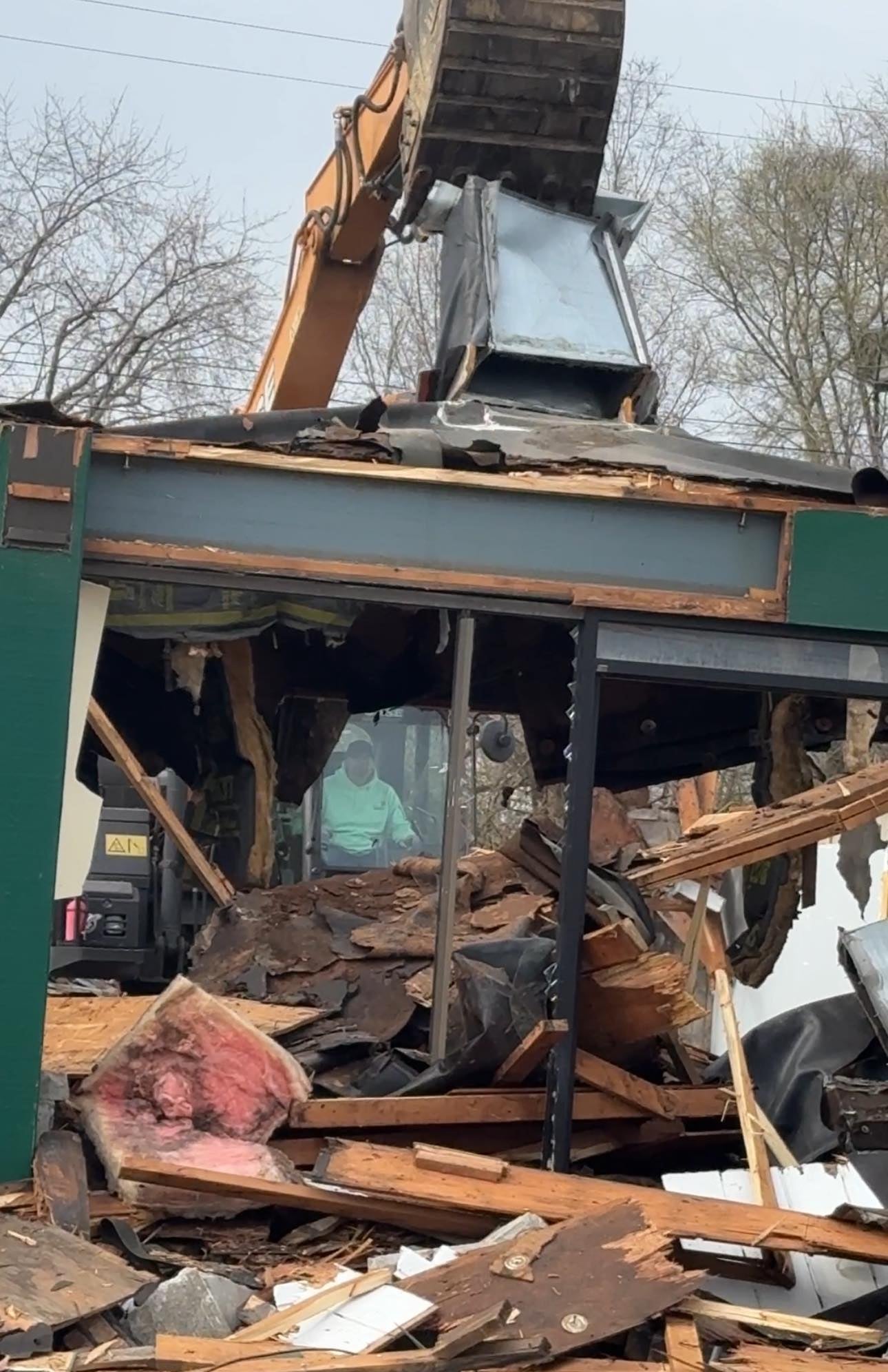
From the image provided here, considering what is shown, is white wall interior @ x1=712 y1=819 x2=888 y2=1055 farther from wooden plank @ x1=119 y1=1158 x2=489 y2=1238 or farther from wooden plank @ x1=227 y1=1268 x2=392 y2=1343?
wooden plank @ x1=227 y1=1268 x2=392 y2=1343

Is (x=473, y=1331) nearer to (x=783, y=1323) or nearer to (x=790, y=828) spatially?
(x=783, y=1323)

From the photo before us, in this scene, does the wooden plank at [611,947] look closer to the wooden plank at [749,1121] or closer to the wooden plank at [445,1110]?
the wooden plank at [749,1121]

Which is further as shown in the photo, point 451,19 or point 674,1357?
point 451,19

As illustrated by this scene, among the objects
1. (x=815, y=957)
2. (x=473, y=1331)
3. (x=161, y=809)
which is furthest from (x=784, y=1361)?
(x=815, y=957)

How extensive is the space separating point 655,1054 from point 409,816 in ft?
15.3

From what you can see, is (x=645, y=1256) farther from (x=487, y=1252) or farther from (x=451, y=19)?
(x=451, y=19)

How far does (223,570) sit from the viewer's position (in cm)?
529

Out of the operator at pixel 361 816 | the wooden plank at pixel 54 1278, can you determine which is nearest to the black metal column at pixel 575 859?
the wooden plank at pixel 54 1278

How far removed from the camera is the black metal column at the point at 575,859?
5.46 metres

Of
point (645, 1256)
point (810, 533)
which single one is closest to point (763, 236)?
point (810, 533)

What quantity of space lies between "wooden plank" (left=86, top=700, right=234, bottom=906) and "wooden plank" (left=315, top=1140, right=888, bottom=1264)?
12.2ft

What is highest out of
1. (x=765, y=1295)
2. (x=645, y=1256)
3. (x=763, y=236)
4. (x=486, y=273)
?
(x=763, y=236)

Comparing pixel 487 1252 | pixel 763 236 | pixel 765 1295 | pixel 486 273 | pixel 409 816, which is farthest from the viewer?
pixel 763 236

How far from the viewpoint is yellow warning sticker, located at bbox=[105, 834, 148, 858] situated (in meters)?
10.5
